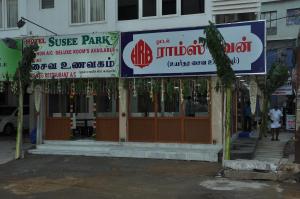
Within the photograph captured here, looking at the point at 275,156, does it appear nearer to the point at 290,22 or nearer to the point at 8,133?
the point at 8,133

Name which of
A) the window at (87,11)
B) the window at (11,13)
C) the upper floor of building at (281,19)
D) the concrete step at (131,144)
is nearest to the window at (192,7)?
the window at (87,11)

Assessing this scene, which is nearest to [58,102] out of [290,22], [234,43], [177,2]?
[177,2]

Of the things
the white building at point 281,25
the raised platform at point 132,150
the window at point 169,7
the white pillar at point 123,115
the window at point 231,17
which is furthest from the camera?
the white building at point 281,25

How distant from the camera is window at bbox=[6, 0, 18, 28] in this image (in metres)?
22.5

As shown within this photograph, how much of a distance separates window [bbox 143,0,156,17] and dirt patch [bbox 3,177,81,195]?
25.5 feet

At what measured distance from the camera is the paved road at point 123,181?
1230cm

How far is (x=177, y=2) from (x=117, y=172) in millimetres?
7043

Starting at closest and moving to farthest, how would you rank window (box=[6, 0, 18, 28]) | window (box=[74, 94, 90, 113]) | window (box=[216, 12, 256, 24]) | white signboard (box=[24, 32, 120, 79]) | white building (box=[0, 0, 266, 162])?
white building (box=[0, 0, 266, 162])
white signboard (box=[24, 32, 120, 79])
window (box=[216, 12, 256, 24])
window (box=[74, 94, 90, 113])
window (box=[6, 0, 18, 28])

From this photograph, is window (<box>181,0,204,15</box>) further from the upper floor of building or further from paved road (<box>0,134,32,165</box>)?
the upper floor of building

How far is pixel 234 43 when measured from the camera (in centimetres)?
1752

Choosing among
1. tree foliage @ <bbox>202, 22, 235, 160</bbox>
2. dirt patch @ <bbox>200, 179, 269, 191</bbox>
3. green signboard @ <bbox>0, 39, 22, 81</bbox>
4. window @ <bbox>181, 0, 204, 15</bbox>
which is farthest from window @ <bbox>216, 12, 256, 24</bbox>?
green signboard @ <bbox>0, 39, 22, 81</bbox>

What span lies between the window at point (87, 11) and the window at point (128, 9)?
2.53 feet

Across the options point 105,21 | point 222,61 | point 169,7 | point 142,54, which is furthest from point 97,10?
point 222,61

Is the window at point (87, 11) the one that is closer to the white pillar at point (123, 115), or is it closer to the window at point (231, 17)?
the white pillar at point (123, 115)
